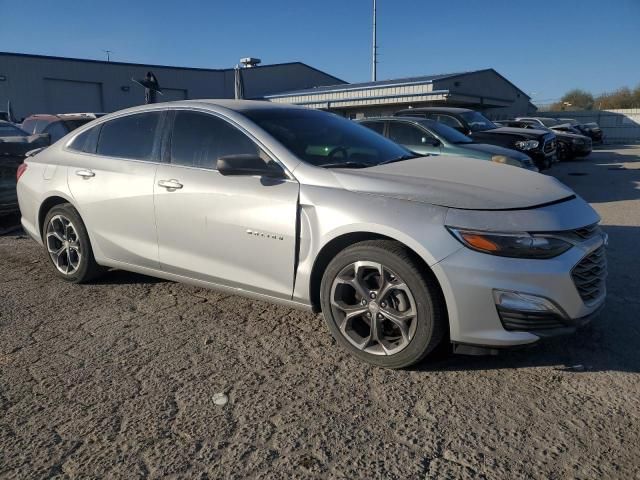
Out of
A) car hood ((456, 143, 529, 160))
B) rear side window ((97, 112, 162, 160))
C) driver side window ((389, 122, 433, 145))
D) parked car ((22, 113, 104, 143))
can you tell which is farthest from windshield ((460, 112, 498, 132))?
rear side window ((97, 112, 162, 160))

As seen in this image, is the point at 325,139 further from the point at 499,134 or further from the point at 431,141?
the point at 499,134

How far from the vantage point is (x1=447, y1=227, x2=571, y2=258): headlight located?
282 centimetres

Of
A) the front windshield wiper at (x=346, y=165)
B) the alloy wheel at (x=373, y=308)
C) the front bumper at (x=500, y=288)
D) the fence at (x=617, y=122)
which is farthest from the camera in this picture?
the fence at (x=617, y=122)

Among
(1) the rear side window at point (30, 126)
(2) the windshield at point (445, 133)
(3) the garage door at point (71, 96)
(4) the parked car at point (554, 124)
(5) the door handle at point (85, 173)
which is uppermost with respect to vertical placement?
(3) the garage door at point (71, 96)

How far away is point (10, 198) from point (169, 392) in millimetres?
5508

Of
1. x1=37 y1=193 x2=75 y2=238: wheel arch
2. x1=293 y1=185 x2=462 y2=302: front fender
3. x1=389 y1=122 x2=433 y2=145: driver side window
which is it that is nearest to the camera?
x1=293 y1=185 x2=462 y2=302: front fender

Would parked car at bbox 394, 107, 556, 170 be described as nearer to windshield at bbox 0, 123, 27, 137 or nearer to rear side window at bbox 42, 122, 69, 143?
rear side window at bbox 42, 122, 69, 143

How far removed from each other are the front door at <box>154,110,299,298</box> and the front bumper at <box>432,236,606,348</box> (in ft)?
3.46

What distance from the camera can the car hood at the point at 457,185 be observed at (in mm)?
2991

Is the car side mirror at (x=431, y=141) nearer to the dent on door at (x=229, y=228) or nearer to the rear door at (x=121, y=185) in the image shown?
the rear door at (x=121, y=185)

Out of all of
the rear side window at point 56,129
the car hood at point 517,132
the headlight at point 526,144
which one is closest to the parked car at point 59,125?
the rear side window at point 56,129

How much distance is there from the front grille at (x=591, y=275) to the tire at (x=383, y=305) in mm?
764

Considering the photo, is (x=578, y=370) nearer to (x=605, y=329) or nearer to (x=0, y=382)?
(x=605, y=329)

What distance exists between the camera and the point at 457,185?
3.17 metres
